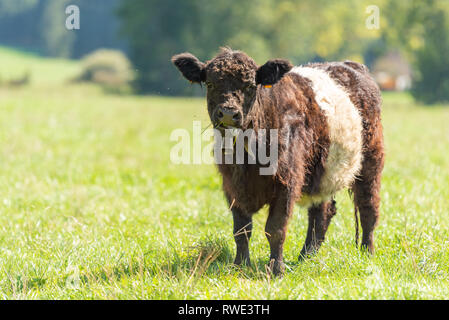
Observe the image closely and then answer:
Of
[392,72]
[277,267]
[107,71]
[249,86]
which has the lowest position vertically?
[277,267]

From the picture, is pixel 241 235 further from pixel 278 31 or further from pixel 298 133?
pixel 278 31

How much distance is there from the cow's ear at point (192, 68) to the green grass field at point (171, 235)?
0.32 m

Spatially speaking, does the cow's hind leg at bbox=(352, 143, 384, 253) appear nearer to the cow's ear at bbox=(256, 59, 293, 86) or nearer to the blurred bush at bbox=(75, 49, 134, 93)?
the cow's ear at bbox=(256, 59, 293, 86)

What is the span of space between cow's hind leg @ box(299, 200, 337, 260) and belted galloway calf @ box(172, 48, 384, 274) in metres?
0.01

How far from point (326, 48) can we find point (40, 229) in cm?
5444

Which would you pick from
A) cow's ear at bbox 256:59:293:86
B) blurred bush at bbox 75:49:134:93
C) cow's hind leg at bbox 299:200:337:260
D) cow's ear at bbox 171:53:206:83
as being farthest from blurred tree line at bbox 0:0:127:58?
cow's ear at bbox 256:59:293:86

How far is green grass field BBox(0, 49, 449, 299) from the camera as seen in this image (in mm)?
4211

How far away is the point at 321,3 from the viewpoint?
57094mm

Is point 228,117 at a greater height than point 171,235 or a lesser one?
greater

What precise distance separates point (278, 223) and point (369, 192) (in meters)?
1.41

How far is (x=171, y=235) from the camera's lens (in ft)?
18.9

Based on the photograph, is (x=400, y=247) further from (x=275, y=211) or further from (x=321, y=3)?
(x=321, y=3)

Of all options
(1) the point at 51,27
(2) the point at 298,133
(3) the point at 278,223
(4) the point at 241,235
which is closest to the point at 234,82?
(2) the point at 298,133

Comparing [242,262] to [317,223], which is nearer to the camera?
[242,262]
